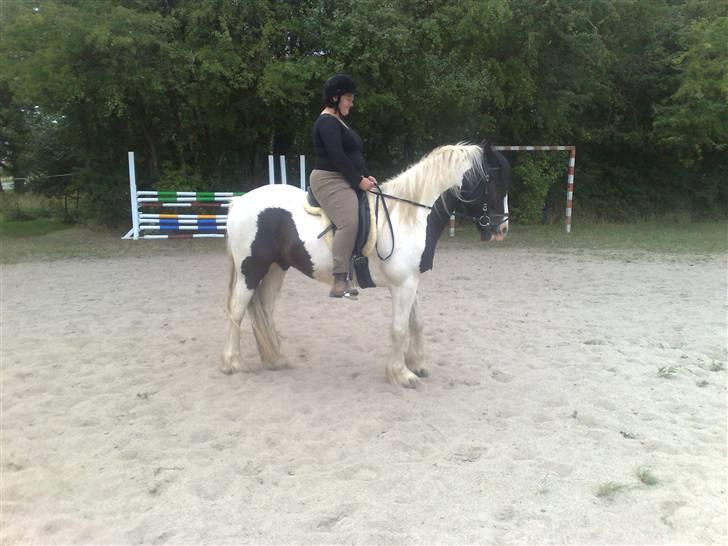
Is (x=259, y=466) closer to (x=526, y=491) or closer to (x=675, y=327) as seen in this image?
(x=526, y=491)

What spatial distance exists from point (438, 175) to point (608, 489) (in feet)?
8.08

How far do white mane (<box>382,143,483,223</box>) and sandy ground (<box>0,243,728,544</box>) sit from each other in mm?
1494

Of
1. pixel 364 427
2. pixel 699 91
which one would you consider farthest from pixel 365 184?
pixel 699 91

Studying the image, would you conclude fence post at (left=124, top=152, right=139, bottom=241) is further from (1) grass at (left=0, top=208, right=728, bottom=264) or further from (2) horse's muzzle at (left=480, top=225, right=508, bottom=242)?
(2) horse's muzzle at (left=480, top=225, right=508, bottom=242)

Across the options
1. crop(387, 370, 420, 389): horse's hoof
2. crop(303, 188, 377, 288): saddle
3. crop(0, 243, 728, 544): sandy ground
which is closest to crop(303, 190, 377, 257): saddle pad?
crop(303, 188, 377, 288): saddle

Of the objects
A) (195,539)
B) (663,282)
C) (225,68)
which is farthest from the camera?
(225,68)

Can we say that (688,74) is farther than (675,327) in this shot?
Yes

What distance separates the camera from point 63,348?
5324mm

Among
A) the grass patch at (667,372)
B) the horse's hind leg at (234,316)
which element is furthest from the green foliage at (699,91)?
the horse's hind leg at (234,316)

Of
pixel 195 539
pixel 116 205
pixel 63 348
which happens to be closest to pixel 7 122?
pixel 116 205

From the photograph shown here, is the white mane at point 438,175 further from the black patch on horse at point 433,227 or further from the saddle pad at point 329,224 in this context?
the saddle pad at point 329,224

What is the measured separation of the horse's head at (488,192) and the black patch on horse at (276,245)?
1.35 m

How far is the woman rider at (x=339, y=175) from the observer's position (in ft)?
13.6

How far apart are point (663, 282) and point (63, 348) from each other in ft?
26.2
